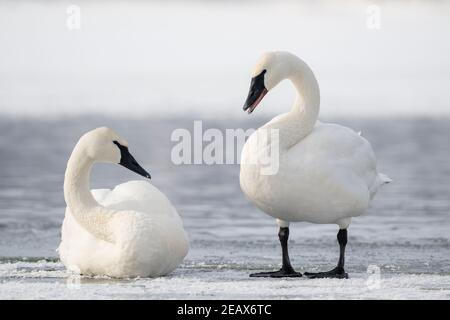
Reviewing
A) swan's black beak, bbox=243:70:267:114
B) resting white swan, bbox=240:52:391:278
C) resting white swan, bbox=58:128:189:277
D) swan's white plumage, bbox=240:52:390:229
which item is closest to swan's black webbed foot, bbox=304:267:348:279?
resting white swan, bbox=240:52:391:278

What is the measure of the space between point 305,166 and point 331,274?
92 cm

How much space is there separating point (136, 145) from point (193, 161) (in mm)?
3619

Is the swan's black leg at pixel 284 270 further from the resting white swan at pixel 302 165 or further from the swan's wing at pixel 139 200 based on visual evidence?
the swan's wing at pixel 139 200

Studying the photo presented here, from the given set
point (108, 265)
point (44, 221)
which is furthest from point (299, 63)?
point (44, 221)

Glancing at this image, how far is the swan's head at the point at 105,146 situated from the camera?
9.91 m

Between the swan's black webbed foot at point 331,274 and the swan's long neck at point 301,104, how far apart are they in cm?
114

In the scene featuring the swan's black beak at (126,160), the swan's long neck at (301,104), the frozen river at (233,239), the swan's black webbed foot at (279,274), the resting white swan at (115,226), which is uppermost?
the swan's long neck at (301,104)

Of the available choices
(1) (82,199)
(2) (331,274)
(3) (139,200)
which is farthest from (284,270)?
(1) (82,199)

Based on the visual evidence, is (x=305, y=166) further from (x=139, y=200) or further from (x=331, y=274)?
(x=139, y=200)

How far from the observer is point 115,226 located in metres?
9.73

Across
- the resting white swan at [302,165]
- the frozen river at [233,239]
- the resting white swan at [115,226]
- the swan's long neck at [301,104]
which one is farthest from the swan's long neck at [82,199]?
the swan's long neck at [301,104]

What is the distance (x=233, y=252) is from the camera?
11422 millimetres

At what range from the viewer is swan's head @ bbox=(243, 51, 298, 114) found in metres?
10.3

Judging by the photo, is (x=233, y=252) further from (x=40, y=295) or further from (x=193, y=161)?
(x=193, y=161)
